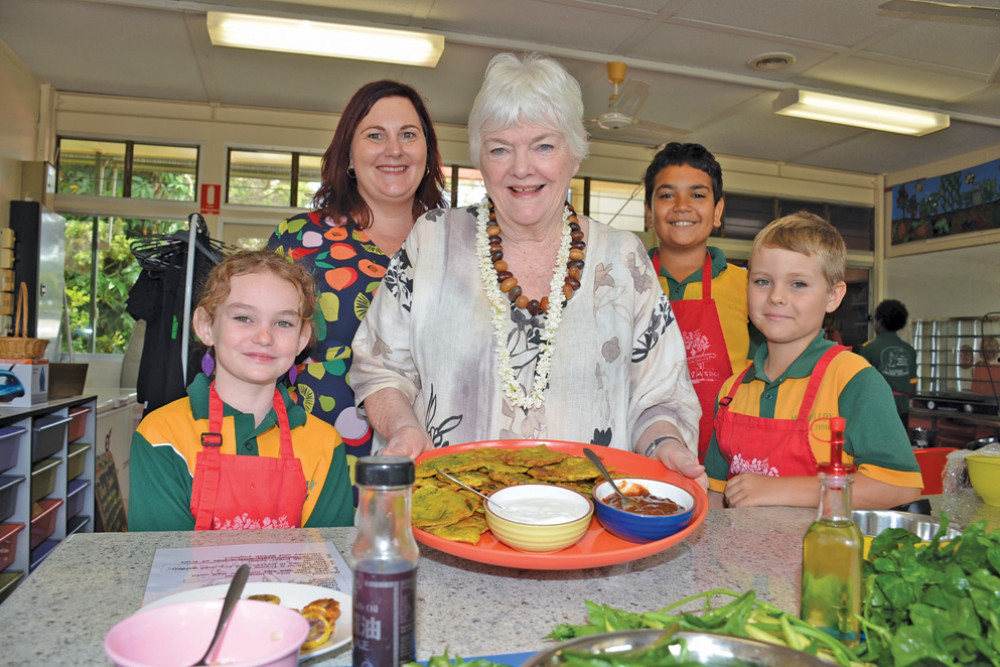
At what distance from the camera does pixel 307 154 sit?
24.1 feet

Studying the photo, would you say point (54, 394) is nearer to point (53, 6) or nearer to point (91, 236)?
point (53, 6)

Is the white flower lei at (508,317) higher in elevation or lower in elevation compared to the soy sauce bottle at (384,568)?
higher

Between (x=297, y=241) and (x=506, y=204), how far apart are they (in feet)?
2.59

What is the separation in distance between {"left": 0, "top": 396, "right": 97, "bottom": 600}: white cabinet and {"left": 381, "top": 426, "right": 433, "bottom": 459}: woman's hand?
2322 millimetres

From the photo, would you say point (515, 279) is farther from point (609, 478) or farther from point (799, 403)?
point (799, 403)

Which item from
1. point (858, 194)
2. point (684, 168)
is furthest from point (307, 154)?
point (858, 194)

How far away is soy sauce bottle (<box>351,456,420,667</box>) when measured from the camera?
649mm

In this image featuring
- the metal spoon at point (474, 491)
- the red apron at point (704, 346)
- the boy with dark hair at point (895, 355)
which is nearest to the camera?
the metal spoon at point (474, 491)

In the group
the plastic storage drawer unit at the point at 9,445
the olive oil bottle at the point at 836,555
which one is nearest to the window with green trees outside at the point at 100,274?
the plastic storage drawer unit at the point at 9,445

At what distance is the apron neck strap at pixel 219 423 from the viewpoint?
153 centimetres

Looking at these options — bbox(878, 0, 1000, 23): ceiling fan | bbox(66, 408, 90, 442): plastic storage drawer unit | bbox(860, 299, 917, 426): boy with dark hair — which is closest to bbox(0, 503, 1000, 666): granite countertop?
bbox(878, 0, 1000, 23): ceiling fan

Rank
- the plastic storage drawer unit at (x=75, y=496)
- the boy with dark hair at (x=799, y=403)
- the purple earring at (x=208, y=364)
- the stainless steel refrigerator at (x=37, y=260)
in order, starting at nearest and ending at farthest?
the boy with dark hair at (x=799, y=403) → the purple earring at (x=208, y=364) → the plastic storage drawer unit at (x=75, y=496) → the stainless steel refrigerator at (x=37, y=260)

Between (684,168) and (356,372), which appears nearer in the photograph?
(356,372)

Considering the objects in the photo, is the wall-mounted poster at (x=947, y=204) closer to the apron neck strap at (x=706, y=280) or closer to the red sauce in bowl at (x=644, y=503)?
the apron neck strap at (x=706, y=280)
